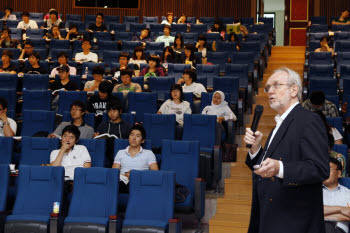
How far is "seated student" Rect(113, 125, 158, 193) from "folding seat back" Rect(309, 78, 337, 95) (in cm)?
309

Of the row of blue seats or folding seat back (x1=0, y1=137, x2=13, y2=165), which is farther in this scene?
folding seat back (x1=0, y1=137, x2=13, y2=165)

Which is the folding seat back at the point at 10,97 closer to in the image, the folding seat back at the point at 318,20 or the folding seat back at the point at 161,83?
the folding seat back at the point at 161,83

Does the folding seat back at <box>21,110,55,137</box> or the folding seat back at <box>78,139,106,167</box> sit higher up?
the folding seat back at <box>21,110,55,137</box>

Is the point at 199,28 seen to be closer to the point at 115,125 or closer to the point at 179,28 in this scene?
the point at 179,28

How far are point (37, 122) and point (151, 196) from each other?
2125mm

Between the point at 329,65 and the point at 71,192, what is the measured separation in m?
4.76

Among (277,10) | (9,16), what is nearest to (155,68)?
(9,16)

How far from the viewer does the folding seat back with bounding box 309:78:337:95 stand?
7422mm

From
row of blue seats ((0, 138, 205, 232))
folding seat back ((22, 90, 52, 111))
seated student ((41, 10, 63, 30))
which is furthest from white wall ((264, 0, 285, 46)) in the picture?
row of blue seats ((0, 138, 205, 232))

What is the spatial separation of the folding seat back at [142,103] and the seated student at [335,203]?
3063mm

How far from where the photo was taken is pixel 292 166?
2.00m

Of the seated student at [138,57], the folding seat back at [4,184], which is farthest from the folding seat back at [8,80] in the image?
the folding seat back at [4,184]

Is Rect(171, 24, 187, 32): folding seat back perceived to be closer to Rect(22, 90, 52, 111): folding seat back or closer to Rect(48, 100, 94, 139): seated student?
Rect(22, 90, 52, 111): folding seat back

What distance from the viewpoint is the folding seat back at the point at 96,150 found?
521 centimetres
